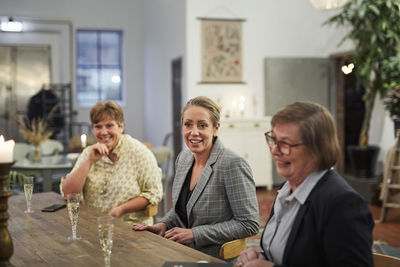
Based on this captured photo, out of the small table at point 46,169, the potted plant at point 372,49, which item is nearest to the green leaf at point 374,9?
the potted plant at point 372,49

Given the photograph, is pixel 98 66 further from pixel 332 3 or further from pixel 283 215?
pixel 283 215

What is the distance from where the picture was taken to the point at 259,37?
8297 mm

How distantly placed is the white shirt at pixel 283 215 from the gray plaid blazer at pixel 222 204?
1.72 ft

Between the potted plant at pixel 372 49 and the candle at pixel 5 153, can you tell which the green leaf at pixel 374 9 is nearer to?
the potted plant at pixel 372 49

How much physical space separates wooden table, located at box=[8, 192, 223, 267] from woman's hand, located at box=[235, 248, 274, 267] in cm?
8

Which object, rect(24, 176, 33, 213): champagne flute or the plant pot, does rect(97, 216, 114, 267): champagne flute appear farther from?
the plant pot

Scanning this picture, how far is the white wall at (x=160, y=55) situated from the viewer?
8.70 m

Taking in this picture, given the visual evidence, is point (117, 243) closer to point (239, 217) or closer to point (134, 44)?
point (239, 217)

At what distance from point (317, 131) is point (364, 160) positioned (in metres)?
5.61

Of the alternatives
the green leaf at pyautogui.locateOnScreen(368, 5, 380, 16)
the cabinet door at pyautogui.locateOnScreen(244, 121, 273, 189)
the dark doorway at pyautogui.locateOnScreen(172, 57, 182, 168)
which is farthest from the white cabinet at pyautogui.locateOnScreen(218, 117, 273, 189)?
the green leaf at pyautogui.locateOnScreen(368, 5, 380, 16)

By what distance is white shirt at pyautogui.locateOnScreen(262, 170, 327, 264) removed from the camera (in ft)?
5.42

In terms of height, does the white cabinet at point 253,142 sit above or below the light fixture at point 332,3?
below

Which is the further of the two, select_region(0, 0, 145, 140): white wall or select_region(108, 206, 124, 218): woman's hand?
select_region(0, 0, 145, 140): white wall

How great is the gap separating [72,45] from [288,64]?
593 centimetres
